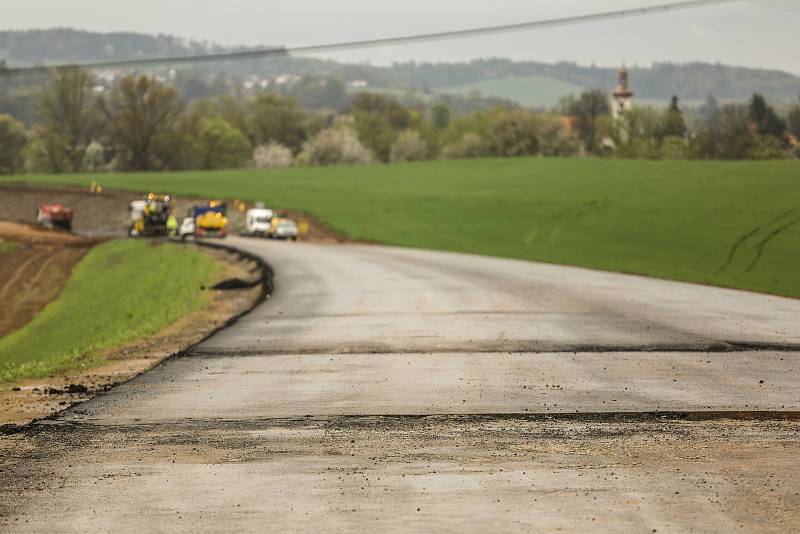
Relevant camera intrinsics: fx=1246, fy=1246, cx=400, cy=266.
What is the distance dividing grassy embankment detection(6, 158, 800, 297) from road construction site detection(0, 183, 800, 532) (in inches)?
1218

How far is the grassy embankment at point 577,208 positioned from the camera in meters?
62.8

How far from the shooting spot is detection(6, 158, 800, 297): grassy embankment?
206 ft

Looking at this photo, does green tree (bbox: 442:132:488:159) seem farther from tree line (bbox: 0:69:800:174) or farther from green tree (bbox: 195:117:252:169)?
green tree (bbox: 195:117:252:169)

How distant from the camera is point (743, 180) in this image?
91125 millimetres

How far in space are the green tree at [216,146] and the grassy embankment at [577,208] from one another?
153 feet

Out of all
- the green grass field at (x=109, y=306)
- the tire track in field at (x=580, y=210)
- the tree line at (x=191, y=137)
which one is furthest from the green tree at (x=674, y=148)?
the green grass field at (x=109, y=306)

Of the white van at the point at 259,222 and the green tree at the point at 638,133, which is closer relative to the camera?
the white van at the point at 259,222

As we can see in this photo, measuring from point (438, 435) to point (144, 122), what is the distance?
157 meters

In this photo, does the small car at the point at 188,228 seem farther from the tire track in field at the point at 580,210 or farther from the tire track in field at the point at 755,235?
the tire track in field at the point at 755,235

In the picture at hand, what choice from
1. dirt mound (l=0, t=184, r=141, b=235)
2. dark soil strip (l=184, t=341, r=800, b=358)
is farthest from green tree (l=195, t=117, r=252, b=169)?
dark soil strip (l=184, t=341, r=800, b=358)

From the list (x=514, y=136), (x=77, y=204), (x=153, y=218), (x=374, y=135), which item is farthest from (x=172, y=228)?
(x=374, y=135)

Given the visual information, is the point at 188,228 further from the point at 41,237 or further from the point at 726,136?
the point at 726,136

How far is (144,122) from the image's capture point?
16375cm

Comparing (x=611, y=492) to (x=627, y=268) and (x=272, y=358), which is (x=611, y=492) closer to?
(x=272, y=358)
